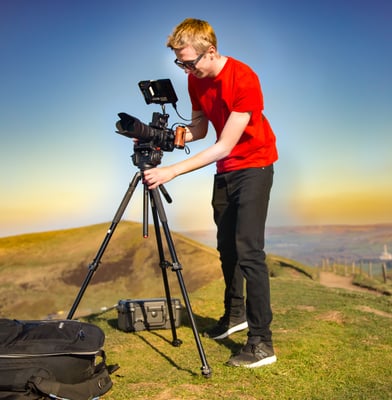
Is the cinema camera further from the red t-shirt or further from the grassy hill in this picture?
the grassy hill

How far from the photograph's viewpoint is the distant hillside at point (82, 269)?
777 cm

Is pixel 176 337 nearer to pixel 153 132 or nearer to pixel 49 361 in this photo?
pixel 49 361

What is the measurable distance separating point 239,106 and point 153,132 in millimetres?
750

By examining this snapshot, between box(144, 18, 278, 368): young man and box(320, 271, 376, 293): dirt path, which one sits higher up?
box(144, 18, 278, 368): young man

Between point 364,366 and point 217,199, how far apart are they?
6.62 feet

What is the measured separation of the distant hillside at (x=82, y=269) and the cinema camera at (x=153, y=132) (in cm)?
394

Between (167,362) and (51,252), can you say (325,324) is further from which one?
(51,252)

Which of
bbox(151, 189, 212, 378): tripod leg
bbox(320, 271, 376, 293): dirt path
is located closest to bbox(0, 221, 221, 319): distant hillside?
bbox(320, 271, 376, 293): dirt path

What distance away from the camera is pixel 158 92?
13.9ft

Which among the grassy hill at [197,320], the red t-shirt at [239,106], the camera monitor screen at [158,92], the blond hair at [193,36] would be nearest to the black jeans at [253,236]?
the red t-shirt at [239,106]

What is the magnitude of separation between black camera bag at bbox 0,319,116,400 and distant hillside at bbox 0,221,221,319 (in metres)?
3.89

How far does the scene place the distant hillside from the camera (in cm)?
777

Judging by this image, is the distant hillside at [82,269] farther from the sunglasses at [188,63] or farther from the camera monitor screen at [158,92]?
the sunglasses at [188,63]

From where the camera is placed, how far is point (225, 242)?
4.59 metres
